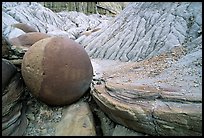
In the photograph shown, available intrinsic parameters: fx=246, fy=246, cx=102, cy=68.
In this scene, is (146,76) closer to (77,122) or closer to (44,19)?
(77,122)

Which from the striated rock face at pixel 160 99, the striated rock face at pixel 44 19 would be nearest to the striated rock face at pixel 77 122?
the striated rock face at pixel 160 99

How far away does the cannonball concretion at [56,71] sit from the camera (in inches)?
93.7

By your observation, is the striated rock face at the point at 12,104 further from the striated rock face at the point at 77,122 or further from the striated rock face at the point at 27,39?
the striated rock face at the point at 27,39

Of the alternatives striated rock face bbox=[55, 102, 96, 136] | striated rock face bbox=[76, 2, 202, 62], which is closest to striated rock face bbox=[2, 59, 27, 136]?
striated rock face bbox=[55, 102, 96, 136]

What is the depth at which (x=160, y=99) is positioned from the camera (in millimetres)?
1993

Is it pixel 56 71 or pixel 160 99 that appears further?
pixel 56 71

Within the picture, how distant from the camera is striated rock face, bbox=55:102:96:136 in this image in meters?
2.34

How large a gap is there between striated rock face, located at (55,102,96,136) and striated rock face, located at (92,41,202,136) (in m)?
0.24

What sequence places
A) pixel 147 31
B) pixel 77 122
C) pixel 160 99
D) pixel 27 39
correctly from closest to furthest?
1. pixel 160 99
2. pixel 77 122
3. pixel 27 39
4. pixel 147 31

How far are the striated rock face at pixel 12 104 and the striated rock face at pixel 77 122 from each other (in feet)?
1.22

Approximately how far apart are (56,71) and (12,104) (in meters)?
0.52

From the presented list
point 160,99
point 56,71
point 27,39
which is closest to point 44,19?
point 27,39

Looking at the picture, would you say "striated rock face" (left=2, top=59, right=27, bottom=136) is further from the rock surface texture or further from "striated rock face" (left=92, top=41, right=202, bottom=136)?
"striated rock face" (left=92, top=41, right=202, bottom=136)

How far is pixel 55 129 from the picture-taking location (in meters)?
2.40
